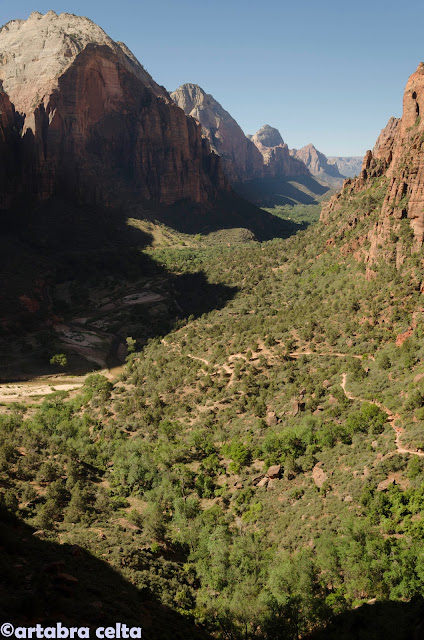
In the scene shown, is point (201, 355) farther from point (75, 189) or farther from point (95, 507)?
point (75, 189)

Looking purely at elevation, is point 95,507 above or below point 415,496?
below

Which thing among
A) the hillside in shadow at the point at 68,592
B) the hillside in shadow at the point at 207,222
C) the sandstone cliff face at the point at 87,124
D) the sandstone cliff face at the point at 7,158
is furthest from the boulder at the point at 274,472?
the hillside in shadow at the point at 207,222

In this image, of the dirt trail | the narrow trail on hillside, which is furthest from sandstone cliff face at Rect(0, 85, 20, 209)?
the narrow trail on hillside

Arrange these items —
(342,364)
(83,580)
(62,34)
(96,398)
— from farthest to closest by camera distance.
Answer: (62,34) → (96,398) → (342,364) → (83,580)

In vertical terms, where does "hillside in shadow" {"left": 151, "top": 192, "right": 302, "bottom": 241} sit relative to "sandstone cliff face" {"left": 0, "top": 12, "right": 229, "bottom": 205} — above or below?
below

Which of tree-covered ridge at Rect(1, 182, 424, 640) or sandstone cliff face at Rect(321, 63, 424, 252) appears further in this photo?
sandstone cliff face at Rect(321, 63, 424, 252)

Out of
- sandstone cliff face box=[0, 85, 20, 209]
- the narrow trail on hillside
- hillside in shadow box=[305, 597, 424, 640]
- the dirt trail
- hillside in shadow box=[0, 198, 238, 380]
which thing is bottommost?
hillside in shadow box=[305, 597, 424, 640]

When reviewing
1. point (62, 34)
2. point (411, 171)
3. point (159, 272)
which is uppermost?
point (62, 34)

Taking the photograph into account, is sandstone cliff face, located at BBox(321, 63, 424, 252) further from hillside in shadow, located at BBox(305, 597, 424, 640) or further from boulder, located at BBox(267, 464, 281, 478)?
hillside in shadow, located at BBox(305, 597, 424, 640)

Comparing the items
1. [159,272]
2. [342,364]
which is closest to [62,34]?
[159,272]
